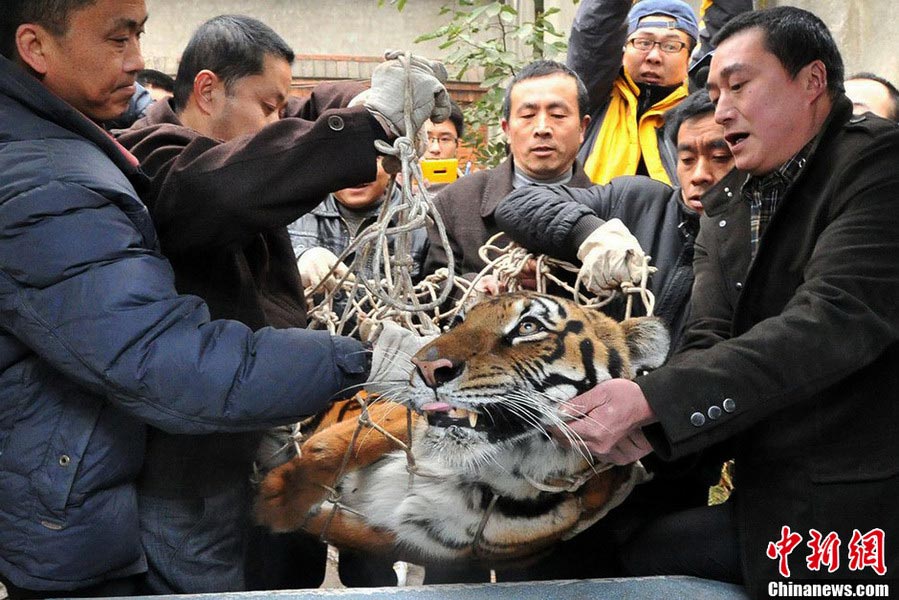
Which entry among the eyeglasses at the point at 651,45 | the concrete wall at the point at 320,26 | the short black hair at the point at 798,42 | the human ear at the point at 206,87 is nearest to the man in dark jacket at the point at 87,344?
the human ear at the point at 206,87

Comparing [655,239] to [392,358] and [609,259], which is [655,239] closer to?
[609,259]

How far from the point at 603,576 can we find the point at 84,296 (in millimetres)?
1465

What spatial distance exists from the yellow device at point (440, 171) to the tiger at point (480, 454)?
220cm

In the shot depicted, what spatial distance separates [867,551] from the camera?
7.41 ft

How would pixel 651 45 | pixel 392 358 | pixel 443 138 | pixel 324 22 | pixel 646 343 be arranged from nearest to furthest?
pixel 392 358, pixel 646 343, pixel 651 45, pixel 443 138, pixel 324 22

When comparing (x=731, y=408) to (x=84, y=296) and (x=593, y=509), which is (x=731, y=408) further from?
(x=84, y=296)

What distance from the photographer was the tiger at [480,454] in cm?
227

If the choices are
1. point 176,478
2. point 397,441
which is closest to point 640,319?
point 397,441

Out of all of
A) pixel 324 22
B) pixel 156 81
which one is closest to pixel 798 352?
pixel 156 81

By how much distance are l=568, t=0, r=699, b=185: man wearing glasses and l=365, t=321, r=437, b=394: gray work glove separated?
2080mm

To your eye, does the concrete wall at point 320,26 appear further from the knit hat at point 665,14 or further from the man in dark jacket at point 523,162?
the man in dark jacket at point 523,162

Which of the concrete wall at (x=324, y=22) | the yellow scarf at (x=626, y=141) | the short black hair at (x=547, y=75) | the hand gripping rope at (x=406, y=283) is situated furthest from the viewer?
the concrete wall at (x=324, y=22)

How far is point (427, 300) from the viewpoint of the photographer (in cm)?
305

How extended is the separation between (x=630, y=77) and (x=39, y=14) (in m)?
2.82
